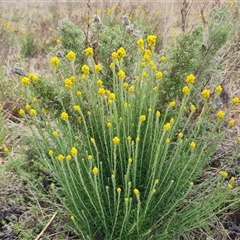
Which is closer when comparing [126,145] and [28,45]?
[126,145]

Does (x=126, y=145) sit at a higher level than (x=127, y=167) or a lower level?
higher

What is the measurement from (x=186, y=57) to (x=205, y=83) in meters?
0.46

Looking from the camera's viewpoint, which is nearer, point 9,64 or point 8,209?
point 8,209

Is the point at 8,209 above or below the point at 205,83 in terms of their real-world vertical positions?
below

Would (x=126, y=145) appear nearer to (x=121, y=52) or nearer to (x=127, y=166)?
(x=127, y=166)

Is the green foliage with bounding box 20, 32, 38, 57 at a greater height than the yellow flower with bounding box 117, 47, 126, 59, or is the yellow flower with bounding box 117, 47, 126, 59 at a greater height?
the yellow flower with bounding box 117, 47, 126, 59

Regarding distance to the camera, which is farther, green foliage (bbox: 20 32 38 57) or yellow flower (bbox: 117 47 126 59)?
green foliage (bbox: 20 32 38 57)

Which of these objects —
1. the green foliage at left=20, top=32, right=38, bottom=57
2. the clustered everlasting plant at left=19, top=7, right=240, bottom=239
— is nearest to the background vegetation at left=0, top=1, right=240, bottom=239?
the clustered everlasting plant at left=19, top=7, right=240, bottom=239

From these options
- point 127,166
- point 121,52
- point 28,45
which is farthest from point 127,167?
point 28,45

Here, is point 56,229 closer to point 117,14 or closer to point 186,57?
point 186,57

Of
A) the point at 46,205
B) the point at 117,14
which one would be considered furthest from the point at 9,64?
the point at 46,205

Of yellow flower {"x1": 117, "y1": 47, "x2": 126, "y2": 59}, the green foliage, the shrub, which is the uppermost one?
yellow flower {"x1": 117, "y1": 47, "x2": 126, "y2": 59}

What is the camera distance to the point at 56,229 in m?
1.97

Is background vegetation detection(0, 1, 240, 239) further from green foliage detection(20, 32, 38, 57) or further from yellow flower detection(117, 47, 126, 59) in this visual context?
green foliage detection(20, 32, 38, 57)
